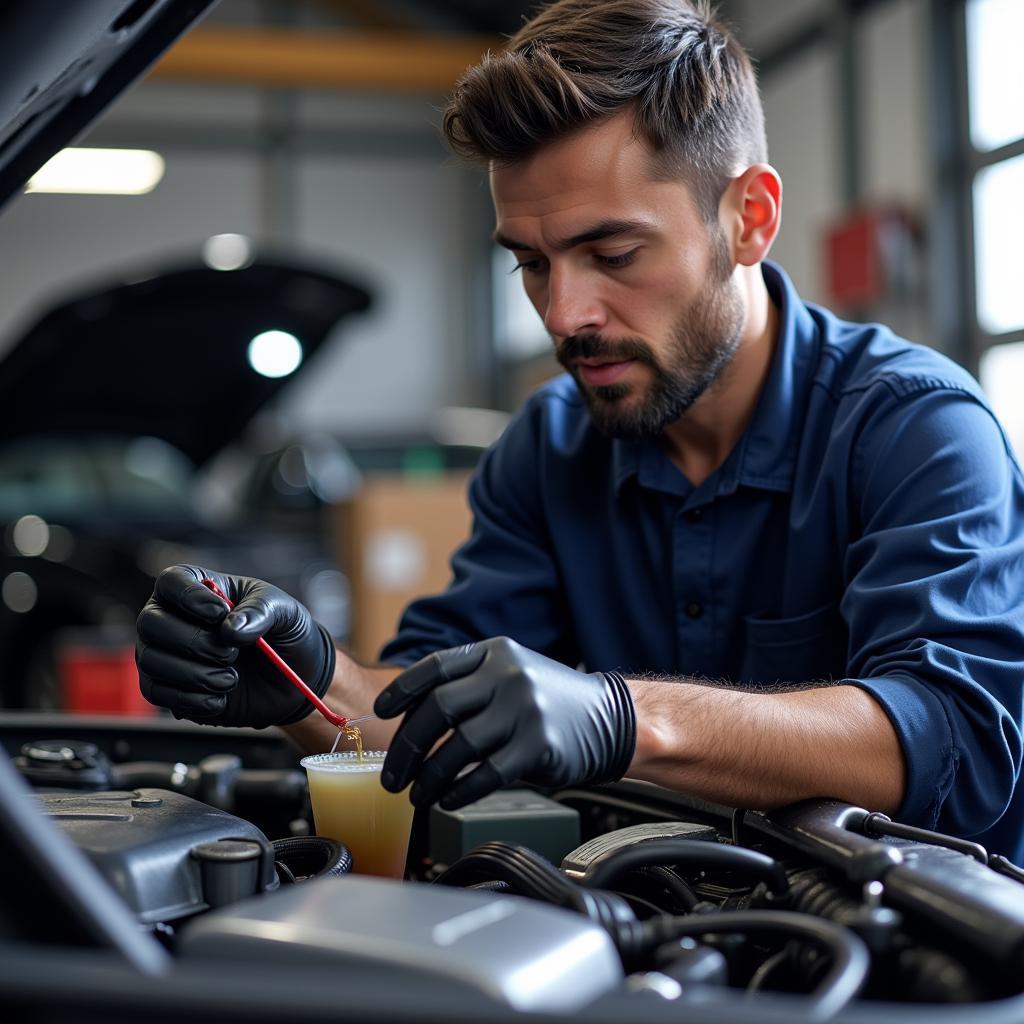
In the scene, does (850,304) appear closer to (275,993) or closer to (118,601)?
(118,601)

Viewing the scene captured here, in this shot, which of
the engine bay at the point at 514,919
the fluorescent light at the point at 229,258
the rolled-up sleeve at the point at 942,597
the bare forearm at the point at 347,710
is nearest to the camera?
the engine bay at the point at 514,919

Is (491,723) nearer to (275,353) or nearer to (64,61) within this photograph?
(64,61)

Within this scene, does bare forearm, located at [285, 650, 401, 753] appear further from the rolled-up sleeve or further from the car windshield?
the car windshield

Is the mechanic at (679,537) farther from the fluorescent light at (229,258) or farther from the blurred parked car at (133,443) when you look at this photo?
the blurred parked car at (133,443)

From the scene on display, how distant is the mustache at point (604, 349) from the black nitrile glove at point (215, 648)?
1.38 ft

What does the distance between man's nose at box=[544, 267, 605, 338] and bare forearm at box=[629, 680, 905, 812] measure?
0.47 metres

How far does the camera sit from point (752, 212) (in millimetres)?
1471

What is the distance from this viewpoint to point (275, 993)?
48cm

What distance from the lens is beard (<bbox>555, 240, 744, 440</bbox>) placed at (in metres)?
1.39

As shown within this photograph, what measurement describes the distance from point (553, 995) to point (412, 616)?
41.2 inches

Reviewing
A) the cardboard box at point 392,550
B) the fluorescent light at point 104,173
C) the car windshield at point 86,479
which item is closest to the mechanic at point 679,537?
the cardboard box at point 392,550

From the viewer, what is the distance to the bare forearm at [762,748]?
38.7 inches

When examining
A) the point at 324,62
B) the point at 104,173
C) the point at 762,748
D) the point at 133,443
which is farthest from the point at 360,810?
the point at 104,173

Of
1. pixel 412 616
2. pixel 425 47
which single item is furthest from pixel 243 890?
pixel 425 47
